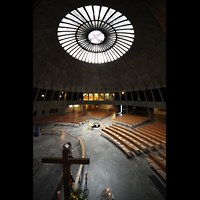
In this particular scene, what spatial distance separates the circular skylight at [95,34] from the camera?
38.6ft

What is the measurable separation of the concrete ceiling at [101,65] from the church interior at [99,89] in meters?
0.10

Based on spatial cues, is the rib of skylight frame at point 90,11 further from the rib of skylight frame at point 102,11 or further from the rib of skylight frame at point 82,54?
the rib of skylight frame at point 82,54

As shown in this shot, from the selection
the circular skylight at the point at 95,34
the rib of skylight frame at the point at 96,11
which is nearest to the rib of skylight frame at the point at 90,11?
the circular skylight at the point at 95,34

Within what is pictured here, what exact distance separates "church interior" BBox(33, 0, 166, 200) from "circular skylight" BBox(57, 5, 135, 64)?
114 mm

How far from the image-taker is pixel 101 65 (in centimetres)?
2406

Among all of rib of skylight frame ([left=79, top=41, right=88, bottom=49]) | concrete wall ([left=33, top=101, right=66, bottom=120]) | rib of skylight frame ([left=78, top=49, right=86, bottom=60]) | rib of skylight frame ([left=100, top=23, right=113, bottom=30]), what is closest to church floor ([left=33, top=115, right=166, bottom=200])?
concrete wall ([left=33, top=101, right=66, bottom=120])

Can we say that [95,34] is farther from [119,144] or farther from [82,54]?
[119,144]

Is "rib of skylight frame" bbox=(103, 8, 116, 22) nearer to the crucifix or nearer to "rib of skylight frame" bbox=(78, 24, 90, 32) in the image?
"rib of skylight frame" bbox=(78, 24, 90, 32)

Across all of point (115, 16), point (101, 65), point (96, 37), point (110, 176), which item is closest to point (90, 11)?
point (115, 16)

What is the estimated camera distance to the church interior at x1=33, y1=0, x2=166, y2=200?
523 cm
